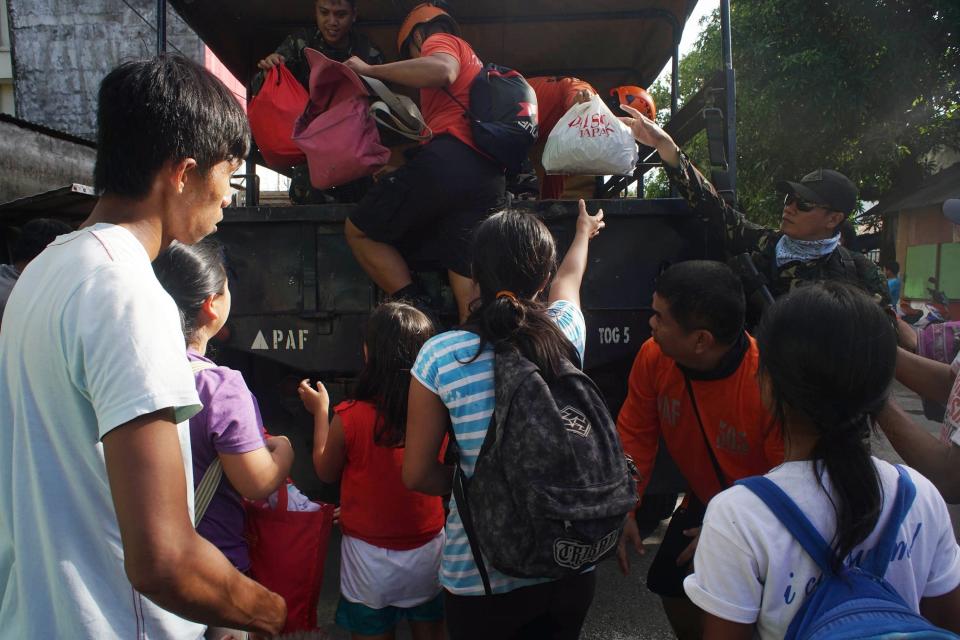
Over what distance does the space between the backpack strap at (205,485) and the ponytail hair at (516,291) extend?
0.69 meters

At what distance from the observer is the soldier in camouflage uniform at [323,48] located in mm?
3807

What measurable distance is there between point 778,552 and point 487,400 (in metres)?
0.72

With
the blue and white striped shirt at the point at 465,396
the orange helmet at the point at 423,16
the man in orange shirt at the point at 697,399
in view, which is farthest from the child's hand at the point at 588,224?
the orange helmet at the point at 423,16

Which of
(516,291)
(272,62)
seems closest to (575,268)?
(516,291)

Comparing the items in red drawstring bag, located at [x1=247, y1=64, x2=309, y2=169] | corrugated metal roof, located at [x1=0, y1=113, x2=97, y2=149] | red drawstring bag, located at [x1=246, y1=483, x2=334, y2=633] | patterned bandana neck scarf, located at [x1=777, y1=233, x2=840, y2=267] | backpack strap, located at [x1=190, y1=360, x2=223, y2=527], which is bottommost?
red drawstring bag, located at [x1=246, y1=483, x2=334, y2=633]

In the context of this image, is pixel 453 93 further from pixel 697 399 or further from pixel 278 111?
pixel 697 399

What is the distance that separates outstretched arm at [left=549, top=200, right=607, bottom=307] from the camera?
214 centimetres

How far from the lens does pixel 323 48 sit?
3.98 metres

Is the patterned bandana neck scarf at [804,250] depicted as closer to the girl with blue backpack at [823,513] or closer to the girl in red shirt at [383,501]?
the girl in red shirt at [383,501]

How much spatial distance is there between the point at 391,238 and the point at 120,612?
2092 mm

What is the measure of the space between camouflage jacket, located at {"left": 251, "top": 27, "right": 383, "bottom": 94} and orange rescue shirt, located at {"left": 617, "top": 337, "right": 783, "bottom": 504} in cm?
259

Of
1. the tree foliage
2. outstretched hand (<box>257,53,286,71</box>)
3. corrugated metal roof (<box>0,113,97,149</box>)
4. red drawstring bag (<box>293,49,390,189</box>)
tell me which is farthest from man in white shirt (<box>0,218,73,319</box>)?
the tree foliage

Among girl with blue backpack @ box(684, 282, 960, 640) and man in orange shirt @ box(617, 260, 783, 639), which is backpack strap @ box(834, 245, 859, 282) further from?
girl with blue backpack @ box(684, 282, 960, 640)

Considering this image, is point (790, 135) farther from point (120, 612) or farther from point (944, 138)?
point (120, 612)
